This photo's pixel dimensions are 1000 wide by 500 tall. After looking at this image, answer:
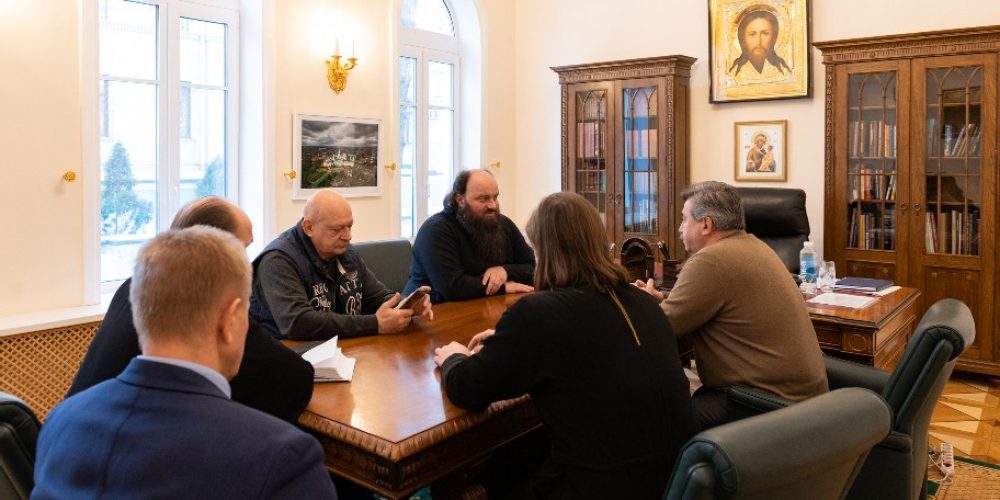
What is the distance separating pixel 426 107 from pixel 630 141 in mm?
1800

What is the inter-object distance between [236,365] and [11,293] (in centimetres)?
376

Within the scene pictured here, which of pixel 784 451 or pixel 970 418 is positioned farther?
pixel 970 418

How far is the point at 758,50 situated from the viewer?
639cm

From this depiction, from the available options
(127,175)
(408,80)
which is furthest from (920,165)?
(127,175)

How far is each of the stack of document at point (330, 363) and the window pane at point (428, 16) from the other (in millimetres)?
4773

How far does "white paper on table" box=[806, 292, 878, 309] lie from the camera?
12.6 feet

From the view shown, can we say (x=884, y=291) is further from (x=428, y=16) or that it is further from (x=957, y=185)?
(x=428, y=16)

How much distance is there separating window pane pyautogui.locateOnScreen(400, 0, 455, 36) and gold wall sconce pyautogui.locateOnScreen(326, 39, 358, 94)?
975 mm

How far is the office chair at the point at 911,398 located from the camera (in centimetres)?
248

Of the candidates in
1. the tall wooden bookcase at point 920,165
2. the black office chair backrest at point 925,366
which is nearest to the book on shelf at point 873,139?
the tall wooden bookcase at point 920,165

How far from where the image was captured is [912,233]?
5500 mm

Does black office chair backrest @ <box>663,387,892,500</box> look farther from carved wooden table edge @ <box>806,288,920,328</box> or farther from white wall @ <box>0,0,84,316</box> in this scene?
white wall @ <box>0,0,84,316</box>

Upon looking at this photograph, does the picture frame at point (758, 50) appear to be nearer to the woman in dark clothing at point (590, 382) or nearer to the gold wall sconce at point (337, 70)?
the gold wall sconce at point (337, 70)

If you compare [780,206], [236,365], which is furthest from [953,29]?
[236,365]
